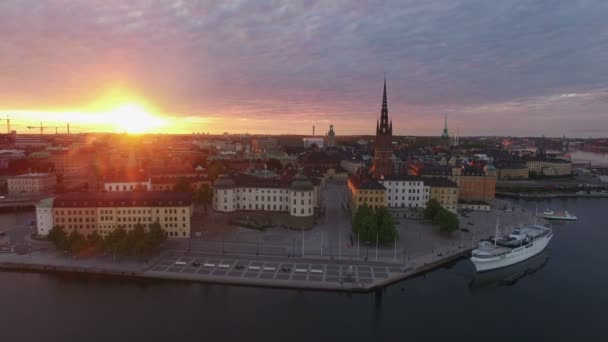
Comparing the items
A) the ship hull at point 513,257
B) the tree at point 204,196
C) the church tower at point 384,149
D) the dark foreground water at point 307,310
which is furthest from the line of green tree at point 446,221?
the tree at point 204,196

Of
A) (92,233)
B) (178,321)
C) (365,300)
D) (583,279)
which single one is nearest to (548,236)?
(583,279)

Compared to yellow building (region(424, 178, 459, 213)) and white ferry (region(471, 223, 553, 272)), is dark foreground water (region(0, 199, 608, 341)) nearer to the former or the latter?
white ferry (region(471, 223, 553, 272))

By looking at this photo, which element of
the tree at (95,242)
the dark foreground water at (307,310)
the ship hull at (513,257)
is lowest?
the dark foreground water at (307,310)

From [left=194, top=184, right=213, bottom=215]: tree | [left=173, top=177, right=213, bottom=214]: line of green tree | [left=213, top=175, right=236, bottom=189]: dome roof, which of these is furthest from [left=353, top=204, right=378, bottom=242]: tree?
[left=173, top=177, right=213, bottom=214]: line of green tree

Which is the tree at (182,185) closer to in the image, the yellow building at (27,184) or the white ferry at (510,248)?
the yellow building at (27,184)

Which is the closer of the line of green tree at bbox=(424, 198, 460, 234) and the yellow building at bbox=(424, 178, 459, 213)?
the line of green tree at bbox=(424, 198, 460, 234)

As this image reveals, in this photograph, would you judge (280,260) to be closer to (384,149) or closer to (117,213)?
(117,213)
